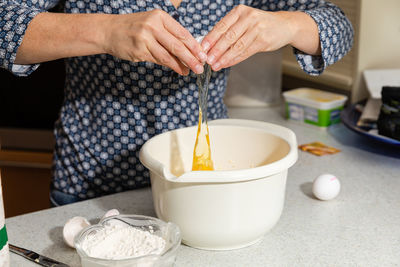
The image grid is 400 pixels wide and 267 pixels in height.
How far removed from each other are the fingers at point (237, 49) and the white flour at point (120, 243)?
337mm

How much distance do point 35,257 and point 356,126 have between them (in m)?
0.92

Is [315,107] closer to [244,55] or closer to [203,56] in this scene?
[244,55]

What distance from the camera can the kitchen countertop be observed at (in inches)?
32.2

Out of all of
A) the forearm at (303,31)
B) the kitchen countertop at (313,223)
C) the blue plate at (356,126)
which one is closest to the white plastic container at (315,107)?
the blue plate at (356,126)

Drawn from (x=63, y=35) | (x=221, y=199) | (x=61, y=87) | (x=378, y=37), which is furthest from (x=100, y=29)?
(x=61, y=87)

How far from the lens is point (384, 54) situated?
1.57 m

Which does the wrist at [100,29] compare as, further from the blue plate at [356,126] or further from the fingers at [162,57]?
the blue plate at [356,126]

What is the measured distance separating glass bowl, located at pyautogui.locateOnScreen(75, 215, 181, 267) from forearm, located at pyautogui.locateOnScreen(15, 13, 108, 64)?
326 millimetres

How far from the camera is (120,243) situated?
0.73 meters

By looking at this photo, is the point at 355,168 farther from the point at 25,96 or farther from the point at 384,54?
the point at 25,96

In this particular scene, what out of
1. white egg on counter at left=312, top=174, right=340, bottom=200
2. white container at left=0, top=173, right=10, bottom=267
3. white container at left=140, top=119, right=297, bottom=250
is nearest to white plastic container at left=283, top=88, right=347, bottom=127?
white egg on counter at left=312, top=174, right=340, bottom=200

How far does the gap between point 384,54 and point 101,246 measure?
1199 millimetres

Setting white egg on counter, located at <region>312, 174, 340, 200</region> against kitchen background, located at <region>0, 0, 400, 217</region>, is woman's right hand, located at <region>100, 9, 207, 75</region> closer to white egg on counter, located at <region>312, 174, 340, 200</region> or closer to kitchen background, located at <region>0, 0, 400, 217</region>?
white egg on counter, located at <region>312, 174, 340, 200</region>

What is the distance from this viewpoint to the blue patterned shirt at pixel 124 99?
1086mm
